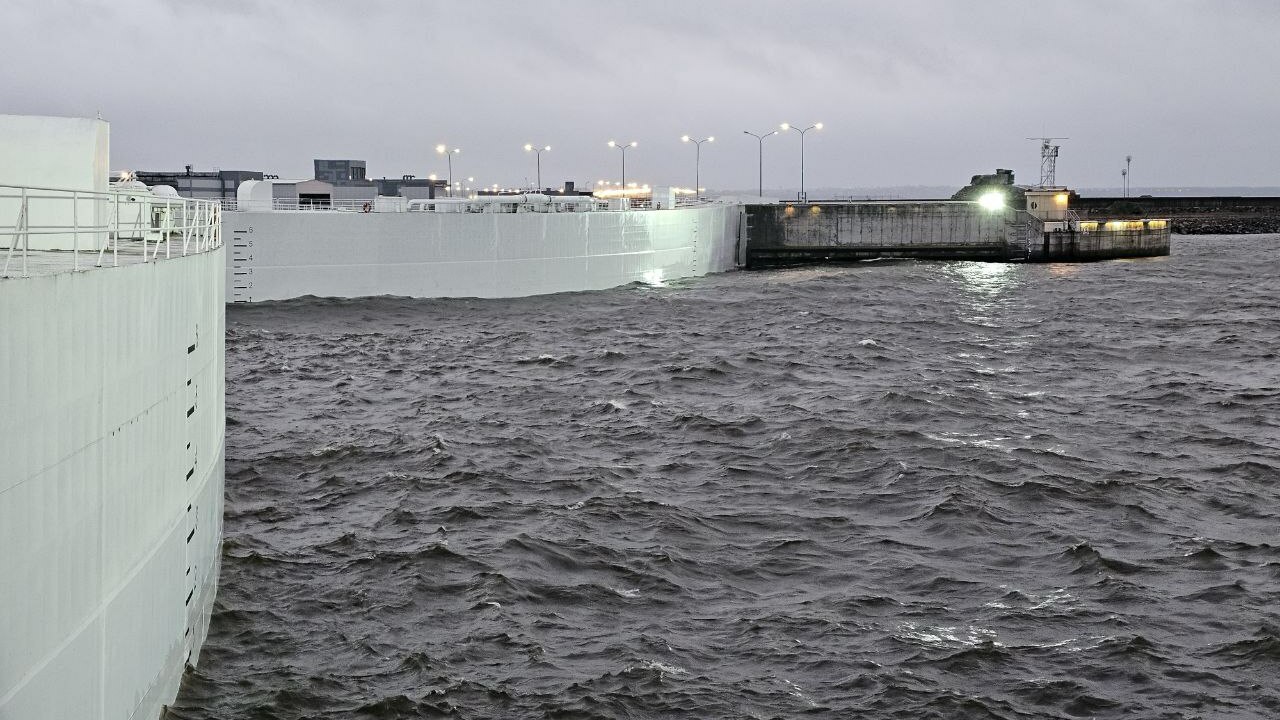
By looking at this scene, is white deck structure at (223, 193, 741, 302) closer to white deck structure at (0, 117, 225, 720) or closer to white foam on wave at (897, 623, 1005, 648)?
white deck structure at (0, 117, 225, 720)

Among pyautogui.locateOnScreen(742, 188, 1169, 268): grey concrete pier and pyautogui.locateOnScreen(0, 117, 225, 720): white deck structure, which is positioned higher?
pyautogui.locateOnScreen(742, 188, 1169, 268): grey concrete pier

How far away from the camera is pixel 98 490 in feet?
35.2

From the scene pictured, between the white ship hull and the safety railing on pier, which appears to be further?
the safety railing on pier

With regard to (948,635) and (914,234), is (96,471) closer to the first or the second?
(948,635)

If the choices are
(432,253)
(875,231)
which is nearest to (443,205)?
(432,253)

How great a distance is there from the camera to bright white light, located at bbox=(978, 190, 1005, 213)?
100625 millimetres

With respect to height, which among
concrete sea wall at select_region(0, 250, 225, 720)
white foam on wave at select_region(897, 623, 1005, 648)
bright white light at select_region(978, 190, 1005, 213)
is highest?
bright white light at select_region(978, 190, 1005, 213)

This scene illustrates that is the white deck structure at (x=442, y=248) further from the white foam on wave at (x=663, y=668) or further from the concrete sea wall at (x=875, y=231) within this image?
the white foam on wave at (x=663, y=668)

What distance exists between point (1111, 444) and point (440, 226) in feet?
137

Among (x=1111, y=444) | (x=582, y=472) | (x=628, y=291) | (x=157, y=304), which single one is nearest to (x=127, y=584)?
(x=157, y=304)

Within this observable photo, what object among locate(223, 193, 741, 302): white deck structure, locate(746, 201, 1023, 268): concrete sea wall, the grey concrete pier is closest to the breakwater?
the grey concrete pier

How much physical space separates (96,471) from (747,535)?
515 inches

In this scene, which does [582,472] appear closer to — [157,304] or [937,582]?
[937,582]

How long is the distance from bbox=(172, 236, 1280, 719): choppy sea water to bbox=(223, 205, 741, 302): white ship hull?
14.0 metres
